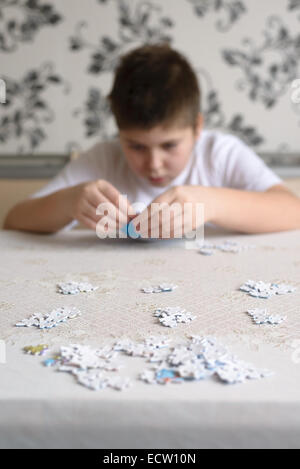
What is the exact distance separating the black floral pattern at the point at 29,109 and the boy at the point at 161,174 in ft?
2.92

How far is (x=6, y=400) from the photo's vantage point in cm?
37

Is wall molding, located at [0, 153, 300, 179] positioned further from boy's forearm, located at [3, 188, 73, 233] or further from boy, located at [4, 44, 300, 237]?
boy's forearm, located at [3, 188, 73, 233]

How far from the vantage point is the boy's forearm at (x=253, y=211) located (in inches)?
39.6

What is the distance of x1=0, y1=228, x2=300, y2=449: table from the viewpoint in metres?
0.36

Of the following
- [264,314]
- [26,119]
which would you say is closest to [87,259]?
[264,314]

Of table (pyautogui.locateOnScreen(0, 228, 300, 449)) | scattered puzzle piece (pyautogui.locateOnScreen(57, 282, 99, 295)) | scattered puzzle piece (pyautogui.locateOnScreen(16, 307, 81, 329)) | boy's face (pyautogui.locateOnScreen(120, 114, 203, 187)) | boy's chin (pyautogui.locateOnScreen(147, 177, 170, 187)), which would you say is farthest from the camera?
boy's chin (pyautogui.locateOnScreen(147, 177, 170, 187))

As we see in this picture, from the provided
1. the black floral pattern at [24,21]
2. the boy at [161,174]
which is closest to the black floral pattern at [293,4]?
the black floral pattern at [24,21]

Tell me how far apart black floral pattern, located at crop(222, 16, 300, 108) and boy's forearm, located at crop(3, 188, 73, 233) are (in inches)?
53.0

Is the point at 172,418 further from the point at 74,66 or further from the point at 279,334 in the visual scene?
the point at 74,66

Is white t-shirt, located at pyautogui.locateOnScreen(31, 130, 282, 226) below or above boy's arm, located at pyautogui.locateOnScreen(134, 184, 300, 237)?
above

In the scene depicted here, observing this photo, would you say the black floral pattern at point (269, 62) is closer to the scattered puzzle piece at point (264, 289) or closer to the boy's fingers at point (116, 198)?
the boy's fingers at point (116, 198)

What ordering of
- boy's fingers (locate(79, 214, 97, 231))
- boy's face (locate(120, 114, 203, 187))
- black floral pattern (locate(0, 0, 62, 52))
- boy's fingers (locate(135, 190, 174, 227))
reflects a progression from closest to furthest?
boy's fingers (locate(135, 190, 174, 227)), boy's fingers (locate(79, 214, 97, 231)), boy's face (locate(120, 114, 203, 187)), black floral pattern (locate(0, 0, 62, 52))

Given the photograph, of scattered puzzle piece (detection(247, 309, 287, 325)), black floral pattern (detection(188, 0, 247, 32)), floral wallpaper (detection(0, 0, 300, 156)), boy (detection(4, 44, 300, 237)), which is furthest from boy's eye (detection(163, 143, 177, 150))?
black floral pattern (detection(188, 0, 247, 32))

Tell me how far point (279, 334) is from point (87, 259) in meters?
0.44
